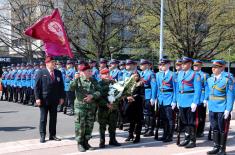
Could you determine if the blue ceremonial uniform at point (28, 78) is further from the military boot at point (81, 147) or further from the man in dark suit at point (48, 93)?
the military boot at point (81, 147)

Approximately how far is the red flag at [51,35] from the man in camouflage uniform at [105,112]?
1.37 meters

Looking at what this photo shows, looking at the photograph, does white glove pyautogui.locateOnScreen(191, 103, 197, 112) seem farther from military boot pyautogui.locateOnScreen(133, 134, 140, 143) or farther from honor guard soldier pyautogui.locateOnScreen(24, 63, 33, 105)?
honor guard soldier pyautogui.locateOnScreen(24, 63, 33, 105)

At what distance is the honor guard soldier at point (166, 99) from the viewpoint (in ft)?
31.4

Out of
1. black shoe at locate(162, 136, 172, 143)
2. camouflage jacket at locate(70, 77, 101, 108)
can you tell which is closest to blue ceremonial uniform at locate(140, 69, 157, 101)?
black shoe at locate(162, 136, 172, 143)

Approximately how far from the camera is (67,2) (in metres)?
19.3

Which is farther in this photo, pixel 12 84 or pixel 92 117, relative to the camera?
pixel 12 84

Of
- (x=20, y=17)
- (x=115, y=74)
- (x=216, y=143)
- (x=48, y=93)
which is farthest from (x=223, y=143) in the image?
Answer: (x=20, y=17)

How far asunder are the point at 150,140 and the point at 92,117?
185cm

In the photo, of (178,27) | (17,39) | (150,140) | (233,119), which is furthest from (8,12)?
(150,140)

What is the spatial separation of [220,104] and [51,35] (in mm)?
4102

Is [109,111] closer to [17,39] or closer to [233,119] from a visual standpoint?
[233,119]

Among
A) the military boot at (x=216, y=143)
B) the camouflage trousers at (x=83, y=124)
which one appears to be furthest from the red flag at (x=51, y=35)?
the military boot at (x=216, y=143)

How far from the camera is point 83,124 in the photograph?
8484mm

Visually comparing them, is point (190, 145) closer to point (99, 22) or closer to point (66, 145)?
point (66, 145)
